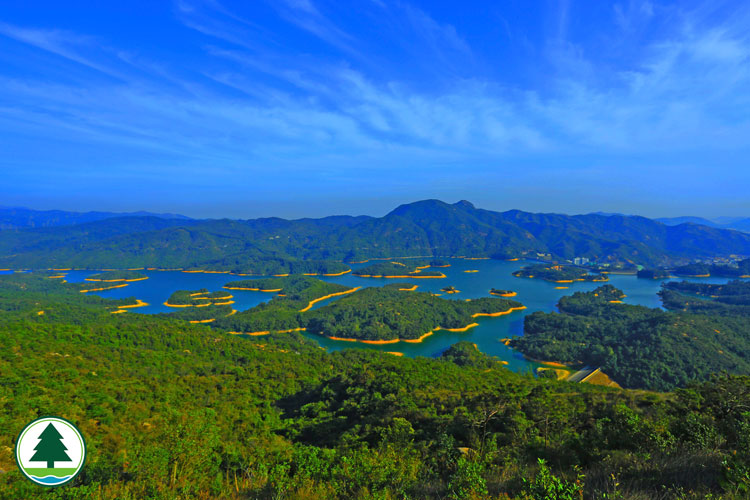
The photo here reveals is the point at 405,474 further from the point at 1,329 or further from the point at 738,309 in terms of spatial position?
the point at 738,309

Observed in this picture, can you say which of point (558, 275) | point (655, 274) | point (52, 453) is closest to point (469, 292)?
point (558, 275)

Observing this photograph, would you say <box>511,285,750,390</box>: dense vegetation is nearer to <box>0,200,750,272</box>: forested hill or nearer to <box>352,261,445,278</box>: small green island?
<box>352,261,445,278</box>: small green island

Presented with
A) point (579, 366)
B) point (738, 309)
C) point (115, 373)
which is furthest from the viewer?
point (738, 309)

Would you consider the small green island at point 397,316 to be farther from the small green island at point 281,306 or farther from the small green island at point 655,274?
the small green island at point 655,274

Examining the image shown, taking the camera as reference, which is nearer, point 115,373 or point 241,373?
point 115,373

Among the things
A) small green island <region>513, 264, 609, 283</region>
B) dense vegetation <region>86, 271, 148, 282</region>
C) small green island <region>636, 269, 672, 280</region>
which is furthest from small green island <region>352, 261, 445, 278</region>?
dense vegetation <region>86, 271, 148, 282</region>

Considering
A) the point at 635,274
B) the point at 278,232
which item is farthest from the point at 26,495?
the point at 278,232

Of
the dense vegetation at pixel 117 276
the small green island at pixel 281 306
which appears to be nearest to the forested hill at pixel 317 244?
the dense vegetation at pixel 117 276
